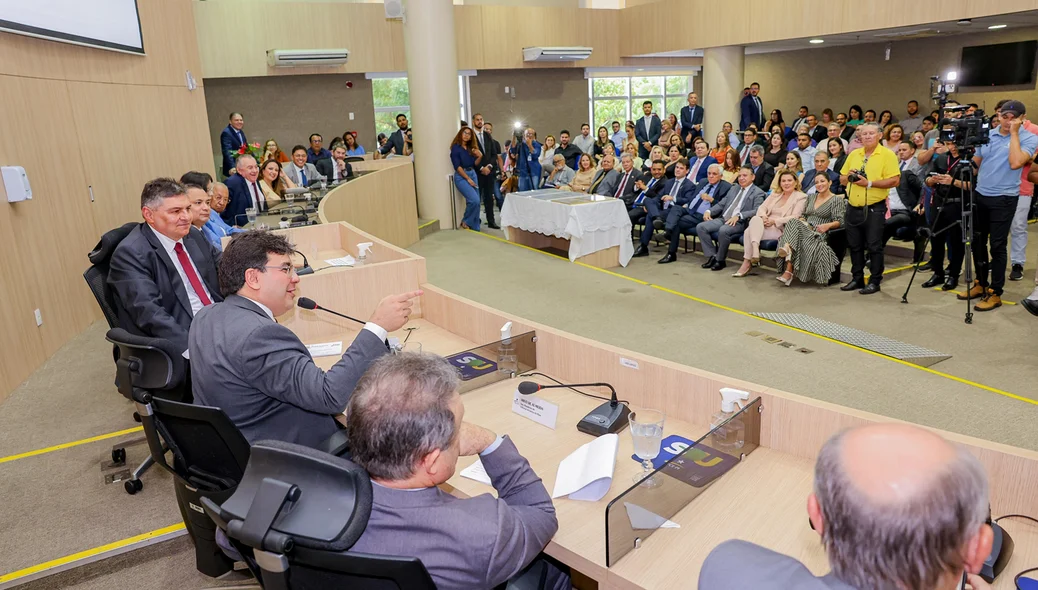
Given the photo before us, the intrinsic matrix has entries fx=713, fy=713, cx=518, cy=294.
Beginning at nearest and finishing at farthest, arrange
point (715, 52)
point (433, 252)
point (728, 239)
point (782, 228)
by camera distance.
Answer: point (782, 228)
point (728, 239)
point (433, 252)
point (715, 52)

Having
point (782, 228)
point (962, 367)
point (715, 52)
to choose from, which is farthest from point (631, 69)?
point (962, 367)

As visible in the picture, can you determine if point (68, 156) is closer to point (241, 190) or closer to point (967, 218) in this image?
point (241, 190)

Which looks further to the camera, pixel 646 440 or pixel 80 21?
pixel 80 21

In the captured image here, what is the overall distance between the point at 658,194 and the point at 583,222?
1261 millimetres

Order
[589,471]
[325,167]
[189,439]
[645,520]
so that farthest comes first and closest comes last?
[325,167] < [189,439] < [589,471] < [645,520]

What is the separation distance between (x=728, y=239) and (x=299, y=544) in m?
6.42

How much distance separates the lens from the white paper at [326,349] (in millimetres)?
3160

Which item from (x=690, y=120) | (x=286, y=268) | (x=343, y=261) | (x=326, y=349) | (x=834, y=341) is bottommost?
(x=834, y=341)

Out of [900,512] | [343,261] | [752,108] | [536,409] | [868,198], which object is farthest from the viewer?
[752,108]

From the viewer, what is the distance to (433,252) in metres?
8.62

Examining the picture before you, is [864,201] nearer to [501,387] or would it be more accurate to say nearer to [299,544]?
[501,387]

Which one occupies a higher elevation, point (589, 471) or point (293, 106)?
point (293, 106)

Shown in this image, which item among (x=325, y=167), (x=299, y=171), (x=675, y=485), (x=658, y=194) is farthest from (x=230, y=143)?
(x=675, y=485)

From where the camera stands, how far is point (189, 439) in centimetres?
221
